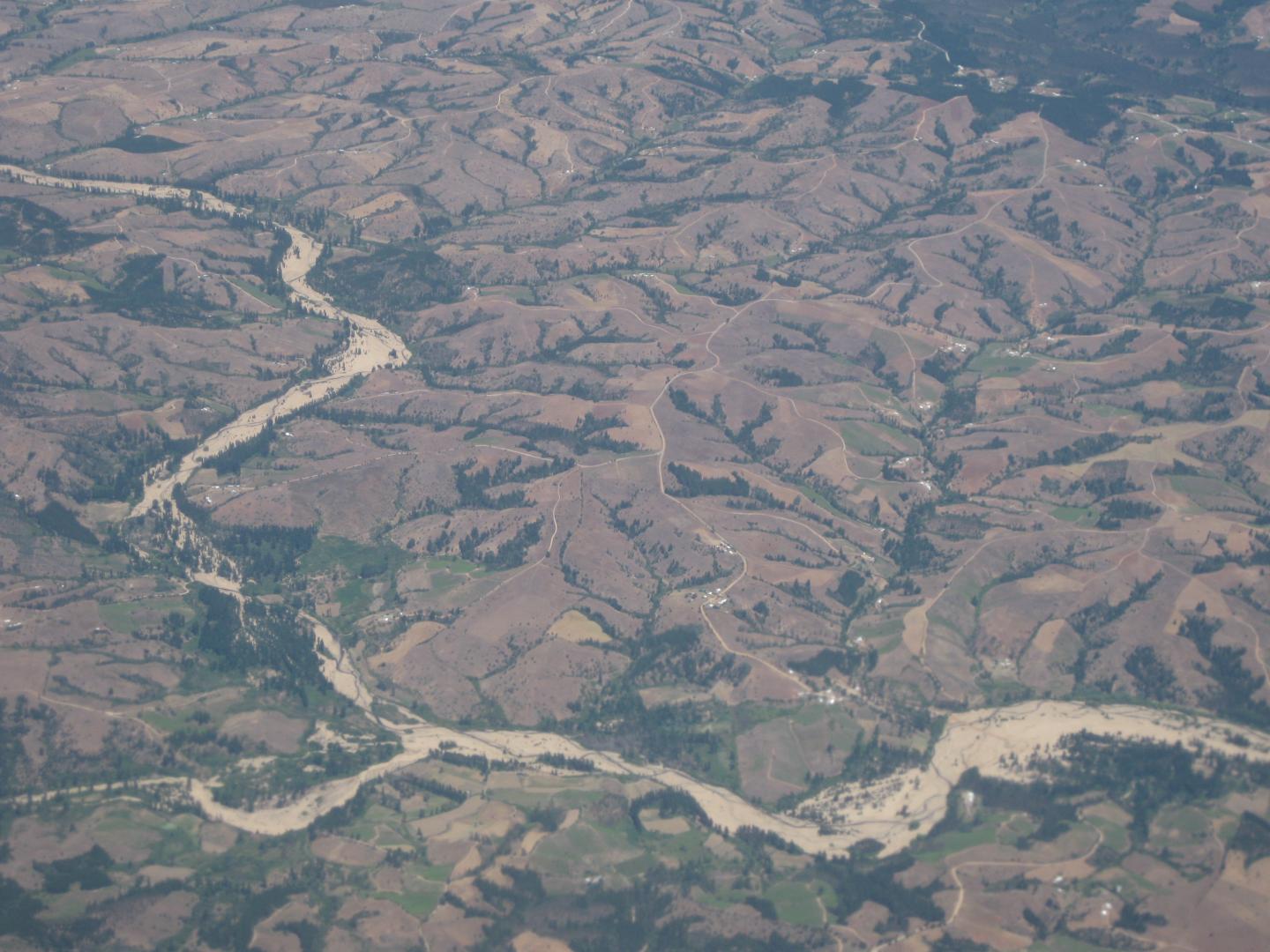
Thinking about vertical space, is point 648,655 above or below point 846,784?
above

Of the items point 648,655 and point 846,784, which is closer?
point 846,784

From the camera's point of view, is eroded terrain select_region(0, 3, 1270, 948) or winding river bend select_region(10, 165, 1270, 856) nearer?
eroded terrain select_region(0, 3, 1270, 948)

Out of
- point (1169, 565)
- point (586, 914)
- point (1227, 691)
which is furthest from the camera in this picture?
point (1169, 565)

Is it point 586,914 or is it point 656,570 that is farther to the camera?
point 656,570

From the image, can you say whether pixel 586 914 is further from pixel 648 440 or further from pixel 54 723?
pixel 648 440

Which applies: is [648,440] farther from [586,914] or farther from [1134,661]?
[586,914]

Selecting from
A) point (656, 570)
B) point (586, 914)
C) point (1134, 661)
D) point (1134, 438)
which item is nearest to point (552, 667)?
point (656, 570)

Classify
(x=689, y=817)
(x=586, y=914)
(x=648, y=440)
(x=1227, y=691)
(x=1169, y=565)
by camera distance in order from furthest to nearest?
(x=648, y=440), (x=1169, y=565), (x=1227, y=691), (x=689, y=817), (x=586, y=914)

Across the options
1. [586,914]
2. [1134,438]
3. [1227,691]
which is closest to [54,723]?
[586,914]

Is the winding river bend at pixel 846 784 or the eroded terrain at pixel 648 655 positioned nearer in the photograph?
the eroded terrain at pixel 648 655
